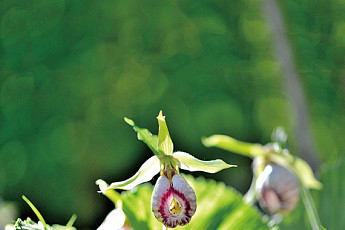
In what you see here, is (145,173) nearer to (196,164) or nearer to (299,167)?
(196,164)

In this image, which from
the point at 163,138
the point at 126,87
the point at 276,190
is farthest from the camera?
the point at 126,87

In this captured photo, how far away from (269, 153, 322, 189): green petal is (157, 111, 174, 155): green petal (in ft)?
0.48

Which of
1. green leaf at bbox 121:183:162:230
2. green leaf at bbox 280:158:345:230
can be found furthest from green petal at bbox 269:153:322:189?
green leaf at bbox 121:183:162:230

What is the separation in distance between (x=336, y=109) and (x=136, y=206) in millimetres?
2127

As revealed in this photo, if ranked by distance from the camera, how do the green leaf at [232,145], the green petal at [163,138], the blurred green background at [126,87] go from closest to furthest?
1. the green petal at [163,138]
2. the green leaf at [232,145]
3. the blurred green background at [126,87]

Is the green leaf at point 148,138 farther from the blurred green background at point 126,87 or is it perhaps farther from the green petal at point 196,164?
the blurred green background at point 126,87

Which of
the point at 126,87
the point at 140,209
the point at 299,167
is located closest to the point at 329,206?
the point at 299,167

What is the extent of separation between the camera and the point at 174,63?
7.47 feet

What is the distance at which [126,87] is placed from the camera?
2.27 m

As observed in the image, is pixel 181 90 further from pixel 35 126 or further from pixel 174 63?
pixel 35 126

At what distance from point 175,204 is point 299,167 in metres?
0.18

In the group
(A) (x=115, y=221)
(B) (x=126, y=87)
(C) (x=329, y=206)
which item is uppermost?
(A) (x=115, y=221)

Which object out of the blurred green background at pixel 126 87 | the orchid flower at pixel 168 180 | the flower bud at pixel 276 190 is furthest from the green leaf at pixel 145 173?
the blurred green background at pixel 126 87

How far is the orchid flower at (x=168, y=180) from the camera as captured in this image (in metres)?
0.21
